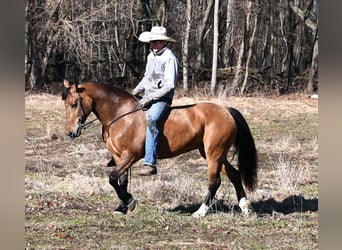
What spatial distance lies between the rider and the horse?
4.0 inches

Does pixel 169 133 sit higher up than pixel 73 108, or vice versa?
pixel 73 108

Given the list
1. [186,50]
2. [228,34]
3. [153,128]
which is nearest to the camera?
[153,128]

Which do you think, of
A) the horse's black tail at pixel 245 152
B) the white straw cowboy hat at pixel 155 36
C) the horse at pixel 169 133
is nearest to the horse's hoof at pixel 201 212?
the horse at pixel 169 133

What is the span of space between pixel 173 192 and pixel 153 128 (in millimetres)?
792

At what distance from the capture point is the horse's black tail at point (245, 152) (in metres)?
5.55

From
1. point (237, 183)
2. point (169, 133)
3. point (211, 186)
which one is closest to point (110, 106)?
point (169, 133)

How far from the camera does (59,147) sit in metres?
5.90

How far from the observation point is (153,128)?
534 centimetres

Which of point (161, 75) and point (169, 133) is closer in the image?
point (161, 75)

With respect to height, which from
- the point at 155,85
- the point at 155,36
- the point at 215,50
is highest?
the point at 155,36

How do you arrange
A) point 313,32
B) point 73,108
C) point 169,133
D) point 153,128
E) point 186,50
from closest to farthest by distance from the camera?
point 73,108
point 153,128
point 169,133
point 186,50
point 313,32

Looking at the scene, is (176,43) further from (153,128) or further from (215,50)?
(153,128)

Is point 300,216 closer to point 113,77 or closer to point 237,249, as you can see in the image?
point 237,249
